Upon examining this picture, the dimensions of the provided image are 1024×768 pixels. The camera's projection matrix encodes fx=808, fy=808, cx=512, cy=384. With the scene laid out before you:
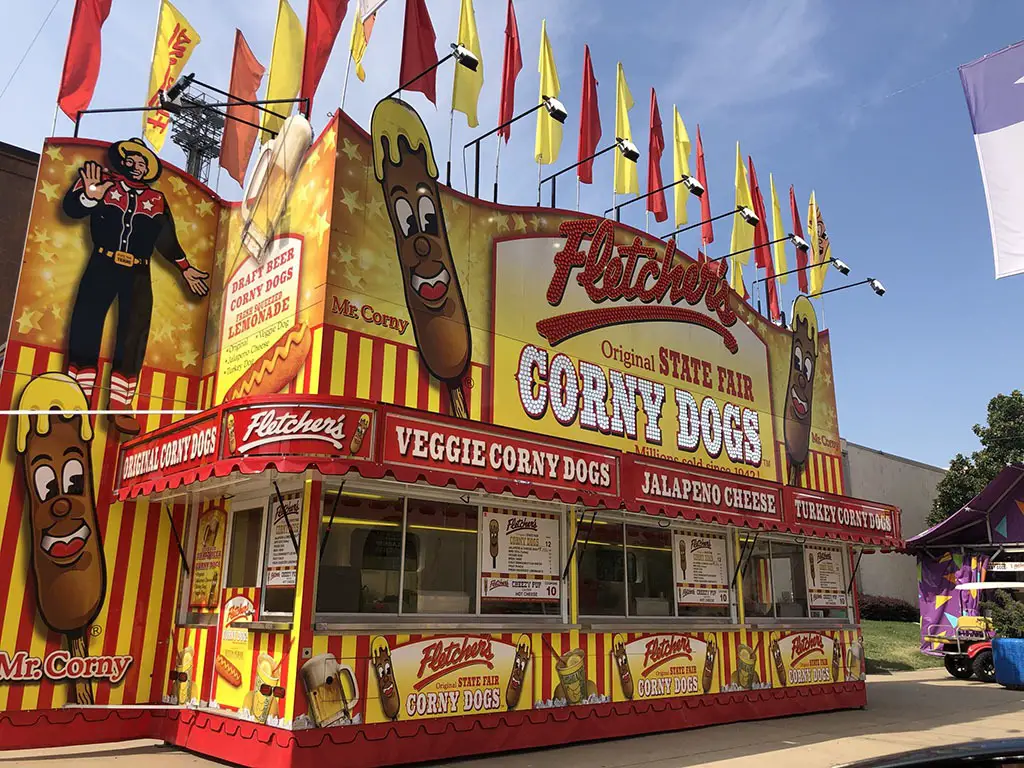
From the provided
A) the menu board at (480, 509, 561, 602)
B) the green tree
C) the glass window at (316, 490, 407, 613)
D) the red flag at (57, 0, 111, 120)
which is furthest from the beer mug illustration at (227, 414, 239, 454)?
the green tree

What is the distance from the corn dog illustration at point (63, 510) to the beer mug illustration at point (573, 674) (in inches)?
235

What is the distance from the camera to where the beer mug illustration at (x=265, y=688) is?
28.3ft

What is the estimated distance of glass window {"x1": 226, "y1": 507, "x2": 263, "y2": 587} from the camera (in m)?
9.91

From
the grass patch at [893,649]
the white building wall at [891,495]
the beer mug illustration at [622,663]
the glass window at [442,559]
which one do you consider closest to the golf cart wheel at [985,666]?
the grass patch at [893,649]

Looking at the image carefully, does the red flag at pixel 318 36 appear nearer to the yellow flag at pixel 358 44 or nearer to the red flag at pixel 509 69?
the yellow flag at pixel 358 44

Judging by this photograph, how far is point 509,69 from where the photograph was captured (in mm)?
14617

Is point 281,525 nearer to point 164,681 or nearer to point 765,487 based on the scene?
point 164,681

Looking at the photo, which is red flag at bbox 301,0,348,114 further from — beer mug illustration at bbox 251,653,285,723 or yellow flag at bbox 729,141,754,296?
yellow flag at bbox 729,141,754,296

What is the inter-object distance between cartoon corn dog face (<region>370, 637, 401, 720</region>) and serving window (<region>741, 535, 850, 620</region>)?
731cm

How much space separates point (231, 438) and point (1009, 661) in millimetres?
18426

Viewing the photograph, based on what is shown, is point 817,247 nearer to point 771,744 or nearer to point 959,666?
point 959,666

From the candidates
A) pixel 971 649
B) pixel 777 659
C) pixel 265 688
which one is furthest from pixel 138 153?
pixel 971 649

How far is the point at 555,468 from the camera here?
401 inches

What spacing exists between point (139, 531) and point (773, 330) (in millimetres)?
13110
